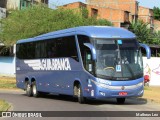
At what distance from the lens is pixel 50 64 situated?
24.0 metres

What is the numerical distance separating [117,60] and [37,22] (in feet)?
61.4

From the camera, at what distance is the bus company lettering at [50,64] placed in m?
22.0

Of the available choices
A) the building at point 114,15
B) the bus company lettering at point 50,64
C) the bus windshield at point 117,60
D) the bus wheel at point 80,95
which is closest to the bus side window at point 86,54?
the bus windshield at point 117,60

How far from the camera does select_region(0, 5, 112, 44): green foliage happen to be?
119ft

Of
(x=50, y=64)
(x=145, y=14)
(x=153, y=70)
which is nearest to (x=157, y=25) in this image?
(x=145, y=14)

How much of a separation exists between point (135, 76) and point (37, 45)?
334 inches

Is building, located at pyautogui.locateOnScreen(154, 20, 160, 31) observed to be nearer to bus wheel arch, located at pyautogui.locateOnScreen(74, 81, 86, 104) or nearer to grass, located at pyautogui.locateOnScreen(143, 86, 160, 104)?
grass, located at pyautogui.locateOnScreen(143, 86, 160, 104)

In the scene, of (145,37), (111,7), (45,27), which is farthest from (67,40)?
(111,7)

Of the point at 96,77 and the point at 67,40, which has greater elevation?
the point at 67,40

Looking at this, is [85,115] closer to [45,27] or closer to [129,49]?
[129,49]

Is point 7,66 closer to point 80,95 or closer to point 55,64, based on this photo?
point 55,64

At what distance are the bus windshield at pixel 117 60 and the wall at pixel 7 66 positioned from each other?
30.8 meters

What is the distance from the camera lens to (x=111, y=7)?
97438 millimetres

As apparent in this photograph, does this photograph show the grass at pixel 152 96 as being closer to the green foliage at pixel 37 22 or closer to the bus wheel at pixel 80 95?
the bus wheel at pixel 80 95
